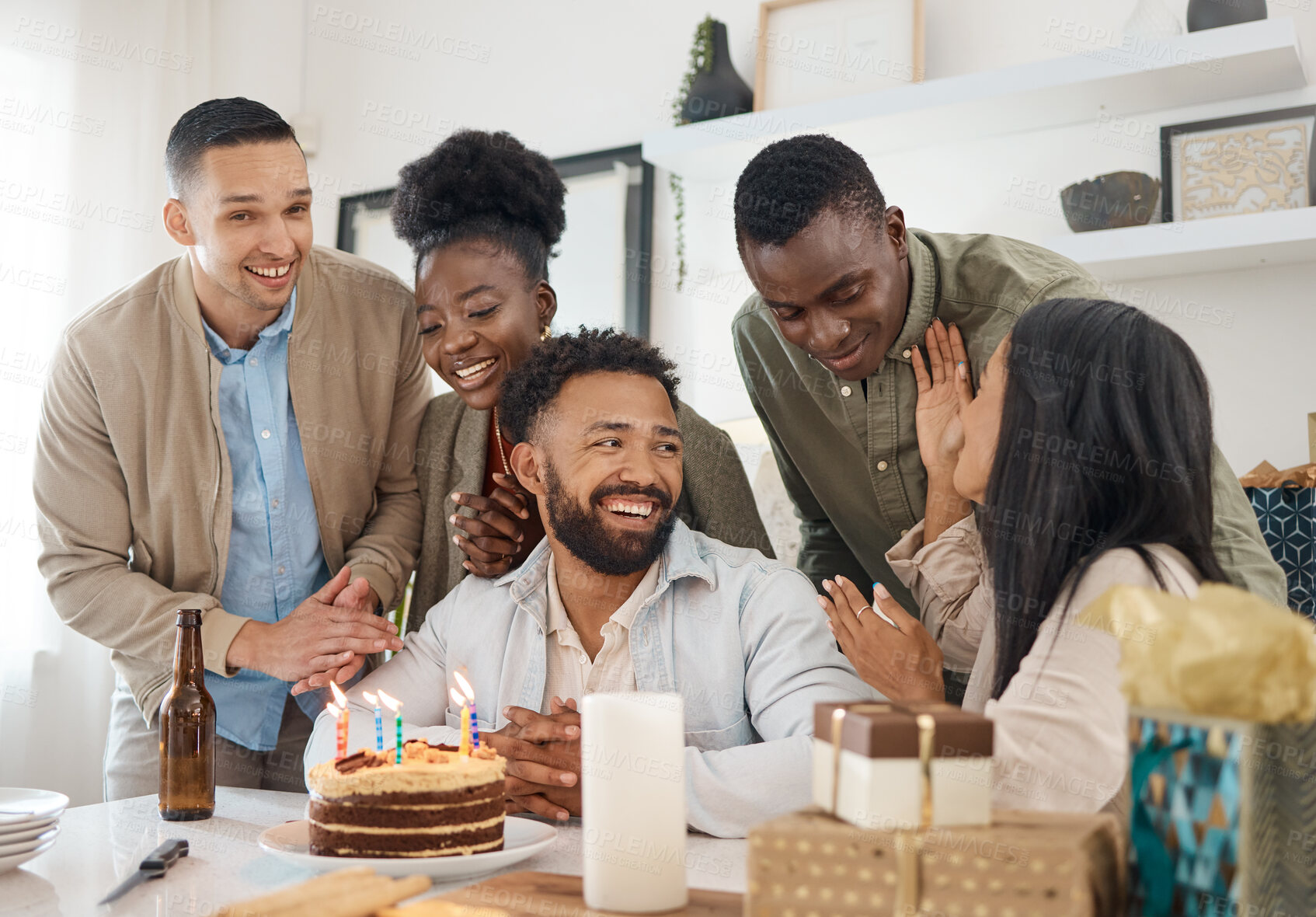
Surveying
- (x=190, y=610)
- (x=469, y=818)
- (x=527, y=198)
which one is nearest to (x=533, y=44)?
(x=527, y=198)

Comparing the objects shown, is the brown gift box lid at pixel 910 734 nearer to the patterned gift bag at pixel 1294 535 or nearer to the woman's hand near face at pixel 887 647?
the woman's hand near face at pixel 887 647

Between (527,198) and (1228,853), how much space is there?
6.87ft

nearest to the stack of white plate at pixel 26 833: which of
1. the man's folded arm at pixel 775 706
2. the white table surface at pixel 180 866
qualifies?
the white table surface at pixel 180 866

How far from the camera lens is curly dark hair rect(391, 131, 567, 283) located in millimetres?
2545

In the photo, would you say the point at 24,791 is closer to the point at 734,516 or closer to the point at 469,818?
the point at 469,818

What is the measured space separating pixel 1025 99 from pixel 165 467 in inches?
99.7

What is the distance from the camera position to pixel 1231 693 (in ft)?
2.89

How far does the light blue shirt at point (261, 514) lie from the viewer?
7.91ft

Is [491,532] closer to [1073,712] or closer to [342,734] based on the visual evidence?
[342,734]

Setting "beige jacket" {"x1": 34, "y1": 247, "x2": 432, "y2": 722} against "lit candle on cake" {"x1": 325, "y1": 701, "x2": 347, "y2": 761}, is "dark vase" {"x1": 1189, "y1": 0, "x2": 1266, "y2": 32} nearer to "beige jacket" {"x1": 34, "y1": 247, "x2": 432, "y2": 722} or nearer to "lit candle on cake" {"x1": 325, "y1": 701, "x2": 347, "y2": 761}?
"beige jacket" {"x1": 34, "y1": 247, "x2": 432, "y2": 722}

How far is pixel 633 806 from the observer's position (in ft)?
3.92

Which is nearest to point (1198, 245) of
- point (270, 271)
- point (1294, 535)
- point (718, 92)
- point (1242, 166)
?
point (1242, 166)

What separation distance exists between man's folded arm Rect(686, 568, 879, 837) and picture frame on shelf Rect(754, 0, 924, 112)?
222cm

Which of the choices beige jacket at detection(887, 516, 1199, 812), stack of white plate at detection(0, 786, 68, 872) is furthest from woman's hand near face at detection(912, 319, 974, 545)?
stack of white plate at detection(0, 786, 68, 872)
